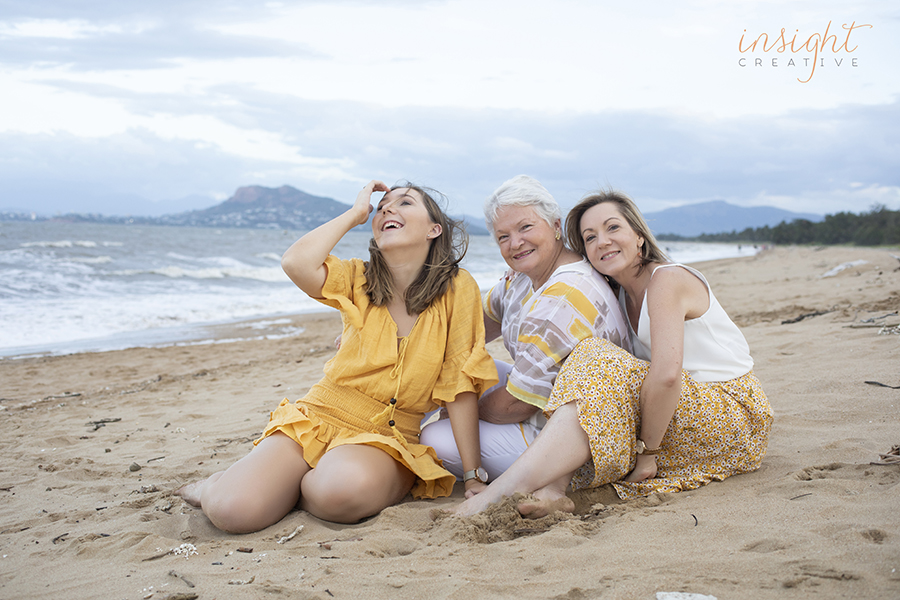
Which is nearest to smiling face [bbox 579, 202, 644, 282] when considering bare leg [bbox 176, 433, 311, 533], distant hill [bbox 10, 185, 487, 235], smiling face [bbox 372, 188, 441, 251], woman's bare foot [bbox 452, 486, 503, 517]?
smiling face [bbox 372, 188, 441, 251]

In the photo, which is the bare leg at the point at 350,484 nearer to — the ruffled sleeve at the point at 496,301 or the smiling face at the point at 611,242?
the ruffled sleeve at the point at 496,301

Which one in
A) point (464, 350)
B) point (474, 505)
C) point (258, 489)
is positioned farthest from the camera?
point (464, 350)

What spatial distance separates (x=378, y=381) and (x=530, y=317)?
32.2 inches

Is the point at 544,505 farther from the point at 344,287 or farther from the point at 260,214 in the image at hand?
the point at 260,214

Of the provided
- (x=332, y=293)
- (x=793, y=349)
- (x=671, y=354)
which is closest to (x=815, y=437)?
(x=671, y=354)

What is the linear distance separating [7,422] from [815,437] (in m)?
5.67

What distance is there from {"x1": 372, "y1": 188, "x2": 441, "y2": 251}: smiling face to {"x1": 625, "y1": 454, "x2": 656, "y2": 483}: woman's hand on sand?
1.48 metres

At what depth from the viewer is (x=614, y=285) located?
2918 mm

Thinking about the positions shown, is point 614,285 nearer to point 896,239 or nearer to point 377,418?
point 377,418

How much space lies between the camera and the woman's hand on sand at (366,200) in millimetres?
2996

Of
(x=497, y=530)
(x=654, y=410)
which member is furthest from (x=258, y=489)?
(x=654, y=410)

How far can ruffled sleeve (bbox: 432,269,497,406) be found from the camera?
2.85 m

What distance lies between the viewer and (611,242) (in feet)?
8.79

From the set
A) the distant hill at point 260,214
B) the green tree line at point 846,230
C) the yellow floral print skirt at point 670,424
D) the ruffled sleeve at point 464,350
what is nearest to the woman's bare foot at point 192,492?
the ruffled sleeve at point 464,350
